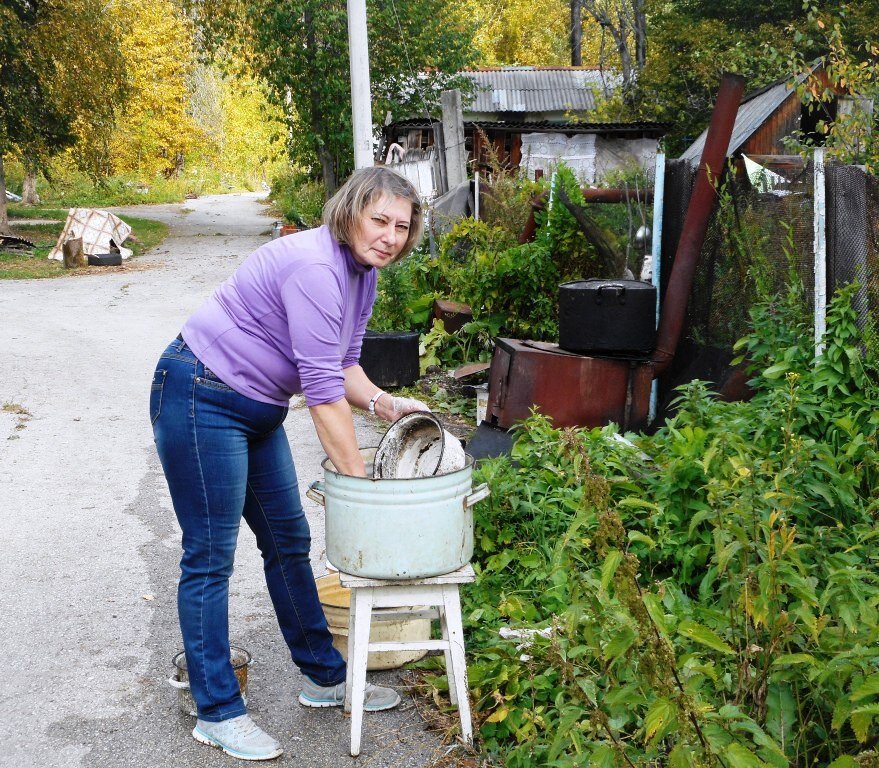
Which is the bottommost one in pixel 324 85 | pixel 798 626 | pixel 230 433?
pixel 798 626

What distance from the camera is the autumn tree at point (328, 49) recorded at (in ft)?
69.4

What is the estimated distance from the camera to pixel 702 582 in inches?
141

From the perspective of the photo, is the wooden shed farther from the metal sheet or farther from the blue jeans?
the blue jeans

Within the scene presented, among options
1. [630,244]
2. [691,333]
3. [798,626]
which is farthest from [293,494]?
[630,244]

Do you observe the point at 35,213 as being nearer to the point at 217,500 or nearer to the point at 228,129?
the point at 217,500

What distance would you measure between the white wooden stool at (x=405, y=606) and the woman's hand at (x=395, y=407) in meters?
0.54

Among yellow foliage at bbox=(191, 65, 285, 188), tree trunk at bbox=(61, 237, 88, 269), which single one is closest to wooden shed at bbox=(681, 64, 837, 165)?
tree trunk at bbox=(61, 237, 88, 269)

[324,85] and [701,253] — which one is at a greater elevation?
[324,85]

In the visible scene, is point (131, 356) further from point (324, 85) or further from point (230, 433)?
point (324, 85)

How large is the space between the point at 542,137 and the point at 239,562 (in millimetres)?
20719

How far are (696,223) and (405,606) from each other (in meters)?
3.99

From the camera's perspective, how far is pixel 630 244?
309 inches

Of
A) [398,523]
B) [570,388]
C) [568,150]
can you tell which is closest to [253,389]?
[398,523]

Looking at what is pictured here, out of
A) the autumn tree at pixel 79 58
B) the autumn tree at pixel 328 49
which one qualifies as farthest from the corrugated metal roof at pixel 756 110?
the autumn tree at pixel 79 58
